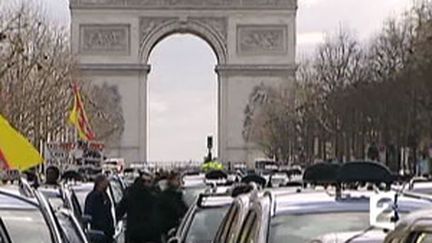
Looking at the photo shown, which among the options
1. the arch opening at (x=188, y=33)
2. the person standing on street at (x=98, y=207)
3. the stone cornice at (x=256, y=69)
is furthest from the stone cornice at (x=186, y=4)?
the person standing on street at (x=98, y=207)

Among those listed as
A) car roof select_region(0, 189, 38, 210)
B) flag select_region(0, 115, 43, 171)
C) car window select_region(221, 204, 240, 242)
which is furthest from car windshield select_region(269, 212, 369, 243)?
flag select_region(0, 115, 43, 171)

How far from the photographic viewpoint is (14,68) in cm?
5947

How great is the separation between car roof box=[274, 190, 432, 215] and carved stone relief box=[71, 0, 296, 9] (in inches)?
4154

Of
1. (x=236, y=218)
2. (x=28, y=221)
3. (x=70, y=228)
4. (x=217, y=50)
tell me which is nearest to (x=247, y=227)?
(x=236, y=218)

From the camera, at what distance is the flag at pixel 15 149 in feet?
44.7

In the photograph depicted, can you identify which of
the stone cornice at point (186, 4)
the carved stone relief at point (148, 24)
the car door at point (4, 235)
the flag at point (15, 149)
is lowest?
the car door at point (4, 235)

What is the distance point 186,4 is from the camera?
396ft

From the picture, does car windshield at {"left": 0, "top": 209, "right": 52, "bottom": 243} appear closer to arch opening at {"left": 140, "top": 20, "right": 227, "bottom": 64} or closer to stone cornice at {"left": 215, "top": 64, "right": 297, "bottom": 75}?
stone cornice at {"left": 215, "top": 64, "right": 297, "bottom": 75}

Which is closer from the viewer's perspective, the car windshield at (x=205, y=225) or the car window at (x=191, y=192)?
the car windshield at (x=205, y=225)

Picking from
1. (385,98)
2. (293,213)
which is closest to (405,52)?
(385,98)

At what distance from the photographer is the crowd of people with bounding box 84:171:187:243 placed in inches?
804

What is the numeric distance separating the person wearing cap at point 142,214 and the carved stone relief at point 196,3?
94.4 m

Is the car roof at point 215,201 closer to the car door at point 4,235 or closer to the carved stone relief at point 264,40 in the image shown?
the car door at point 4,235

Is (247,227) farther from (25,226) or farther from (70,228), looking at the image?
(70,228)
